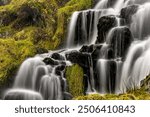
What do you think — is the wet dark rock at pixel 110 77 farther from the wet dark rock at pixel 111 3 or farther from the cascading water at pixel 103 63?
the wet dark rock at pixel 111 3

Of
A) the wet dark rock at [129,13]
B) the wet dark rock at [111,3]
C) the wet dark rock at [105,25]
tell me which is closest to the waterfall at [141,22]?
the wet dark rock at [129,13]

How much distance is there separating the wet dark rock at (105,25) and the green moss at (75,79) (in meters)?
2.42

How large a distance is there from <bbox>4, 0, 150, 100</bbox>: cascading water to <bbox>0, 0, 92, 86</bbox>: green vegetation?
1.77 m

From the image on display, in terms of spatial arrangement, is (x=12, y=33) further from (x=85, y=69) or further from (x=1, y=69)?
(x=85, y=69)

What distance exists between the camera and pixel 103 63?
17.3 meters

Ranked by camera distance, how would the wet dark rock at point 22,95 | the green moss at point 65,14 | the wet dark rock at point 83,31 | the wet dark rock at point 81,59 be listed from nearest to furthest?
the wet dark rock at point 22,95, the wet dark rock at point 81,59, the wet dark rock at point 83,31, the green moss at point 65,14

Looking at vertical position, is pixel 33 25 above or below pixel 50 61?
above

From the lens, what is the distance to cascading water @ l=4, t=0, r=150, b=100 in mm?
16828

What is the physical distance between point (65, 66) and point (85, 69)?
92 cm

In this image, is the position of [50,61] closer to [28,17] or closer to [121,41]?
[121,41]

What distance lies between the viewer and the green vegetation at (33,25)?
2012 centimetres

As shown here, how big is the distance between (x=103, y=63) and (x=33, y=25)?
7.02 m

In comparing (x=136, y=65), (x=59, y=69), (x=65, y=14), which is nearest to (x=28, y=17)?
(x=65, y=14)

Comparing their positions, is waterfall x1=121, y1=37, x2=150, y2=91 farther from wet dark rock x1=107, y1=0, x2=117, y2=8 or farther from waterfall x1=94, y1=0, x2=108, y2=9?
waterfall x1=94, y1=0, x2=108, y2=9
